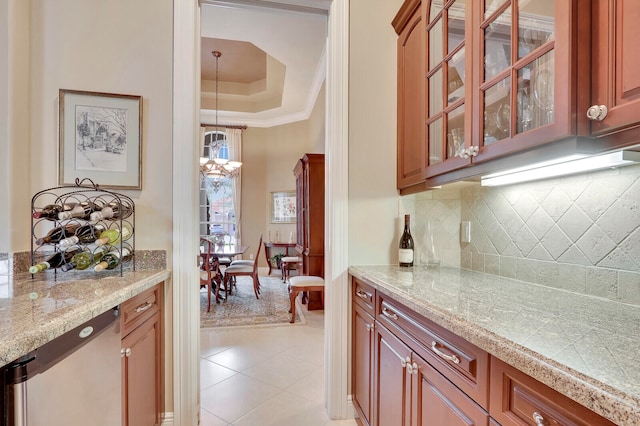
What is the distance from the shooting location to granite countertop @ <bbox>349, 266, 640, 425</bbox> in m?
0.51

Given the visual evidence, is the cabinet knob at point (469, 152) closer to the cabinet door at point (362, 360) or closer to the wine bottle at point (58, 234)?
the cabinet door at point (362, 360)

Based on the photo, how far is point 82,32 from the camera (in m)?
1.73

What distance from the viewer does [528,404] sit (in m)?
0.67

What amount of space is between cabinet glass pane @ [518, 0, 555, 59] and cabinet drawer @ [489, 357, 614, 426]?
98cm

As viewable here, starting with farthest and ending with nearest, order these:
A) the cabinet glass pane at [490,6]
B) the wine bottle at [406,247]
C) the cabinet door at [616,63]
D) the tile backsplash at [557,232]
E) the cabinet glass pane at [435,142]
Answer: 1. the wine bottle at [406,247]
2. the cabinet glass pane at [435,142]
3. the cabinet glass pane at [490,6]
4. the tile backsplash at [557,232]
5. the cabinet door at [616,63]

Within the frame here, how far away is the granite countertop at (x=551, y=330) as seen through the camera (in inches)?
20.1

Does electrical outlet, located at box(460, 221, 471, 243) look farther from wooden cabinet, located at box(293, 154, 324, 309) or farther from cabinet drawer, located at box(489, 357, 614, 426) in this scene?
wooden cabinet, located at box(293, 154, 324, 309)

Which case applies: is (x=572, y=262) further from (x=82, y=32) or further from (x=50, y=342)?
(x=82, y=32)

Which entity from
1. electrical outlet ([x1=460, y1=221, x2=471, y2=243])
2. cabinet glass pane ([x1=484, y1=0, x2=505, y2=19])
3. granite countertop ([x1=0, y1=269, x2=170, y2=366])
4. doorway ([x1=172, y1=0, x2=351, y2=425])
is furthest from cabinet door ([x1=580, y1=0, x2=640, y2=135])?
granite countertop ([x1=0, y1=269, x2=170, y2=366])

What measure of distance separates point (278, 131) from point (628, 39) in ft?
22.4

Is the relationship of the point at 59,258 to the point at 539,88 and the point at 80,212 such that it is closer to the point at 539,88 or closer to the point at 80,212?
the point at 80,212

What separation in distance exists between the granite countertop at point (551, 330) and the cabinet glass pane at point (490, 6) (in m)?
1.11

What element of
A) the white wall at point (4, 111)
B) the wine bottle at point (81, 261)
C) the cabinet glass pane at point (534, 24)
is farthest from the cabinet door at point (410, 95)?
the white wall at point (4, 111)

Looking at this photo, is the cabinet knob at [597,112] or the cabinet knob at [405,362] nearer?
the cabinet knob at [597,112]
